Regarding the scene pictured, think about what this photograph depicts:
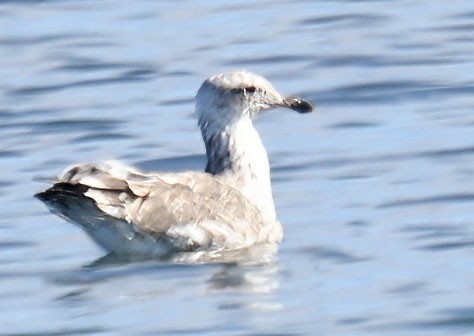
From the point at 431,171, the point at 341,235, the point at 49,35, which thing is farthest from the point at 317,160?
the point at 49,35

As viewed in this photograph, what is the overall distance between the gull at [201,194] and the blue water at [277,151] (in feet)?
0.85

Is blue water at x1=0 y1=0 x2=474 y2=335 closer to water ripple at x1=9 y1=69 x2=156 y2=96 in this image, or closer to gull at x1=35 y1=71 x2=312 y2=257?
water ripple at x1=9 y1=69 x2=156 y2=96

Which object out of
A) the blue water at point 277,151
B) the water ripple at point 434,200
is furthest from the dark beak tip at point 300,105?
the water ripple at point 434,200

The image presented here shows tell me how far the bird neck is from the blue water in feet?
1.22

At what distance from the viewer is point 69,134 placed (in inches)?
742

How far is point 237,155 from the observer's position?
16.0 m

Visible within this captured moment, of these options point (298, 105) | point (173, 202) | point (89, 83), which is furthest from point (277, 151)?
point (89, 83)

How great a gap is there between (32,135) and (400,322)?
6.60 meters

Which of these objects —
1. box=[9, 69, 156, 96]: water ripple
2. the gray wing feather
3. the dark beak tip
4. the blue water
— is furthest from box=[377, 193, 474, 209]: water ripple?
box=[9, 69, 156, 96]: water ripple

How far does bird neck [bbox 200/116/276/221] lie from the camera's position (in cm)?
1592

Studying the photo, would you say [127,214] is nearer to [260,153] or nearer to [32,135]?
[260,153]

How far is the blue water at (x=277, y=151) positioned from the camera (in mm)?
13406

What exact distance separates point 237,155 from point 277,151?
6.75ft

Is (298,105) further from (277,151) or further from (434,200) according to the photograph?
(277,151)
